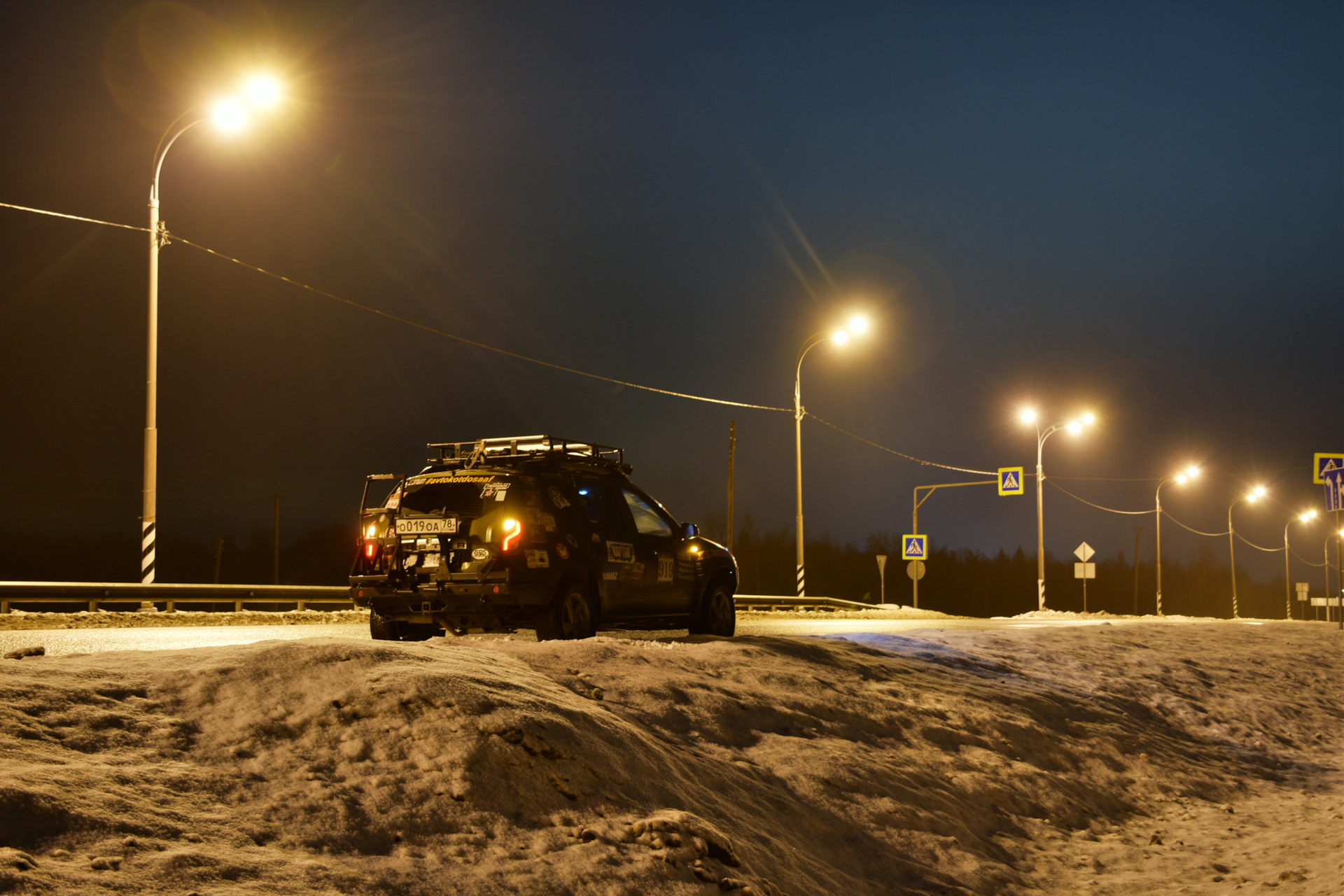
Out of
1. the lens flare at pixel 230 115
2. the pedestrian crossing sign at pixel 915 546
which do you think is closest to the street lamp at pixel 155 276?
the lens flare at pixel 230 115

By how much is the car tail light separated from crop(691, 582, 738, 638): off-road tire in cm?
292

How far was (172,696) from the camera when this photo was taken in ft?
17.4

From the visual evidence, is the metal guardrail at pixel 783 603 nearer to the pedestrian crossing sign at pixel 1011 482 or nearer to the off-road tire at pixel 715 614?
the pedestrian crossing sign at pixel 1011 482

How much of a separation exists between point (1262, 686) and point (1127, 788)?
578 centimetres

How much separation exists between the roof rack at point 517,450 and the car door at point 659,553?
1.85 feet

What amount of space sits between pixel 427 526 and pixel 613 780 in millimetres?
4917

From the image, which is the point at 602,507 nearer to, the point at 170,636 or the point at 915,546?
the point at 170,636

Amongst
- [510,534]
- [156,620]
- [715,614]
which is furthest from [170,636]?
[715,614]

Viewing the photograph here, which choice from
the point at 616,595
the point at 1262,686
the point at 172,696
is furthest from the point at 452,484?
the point at 1262,686

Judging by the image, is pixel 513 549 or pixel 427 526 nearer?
pixel 513 549

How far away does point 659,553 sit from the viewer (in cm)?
1100

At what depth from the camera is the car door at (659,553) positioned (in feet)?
35.6

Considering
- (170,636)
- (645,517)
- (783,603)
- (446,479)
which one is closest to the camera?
(446,479)

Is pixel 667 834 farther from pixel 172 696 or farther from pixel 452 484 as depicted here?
pixel 452 484
